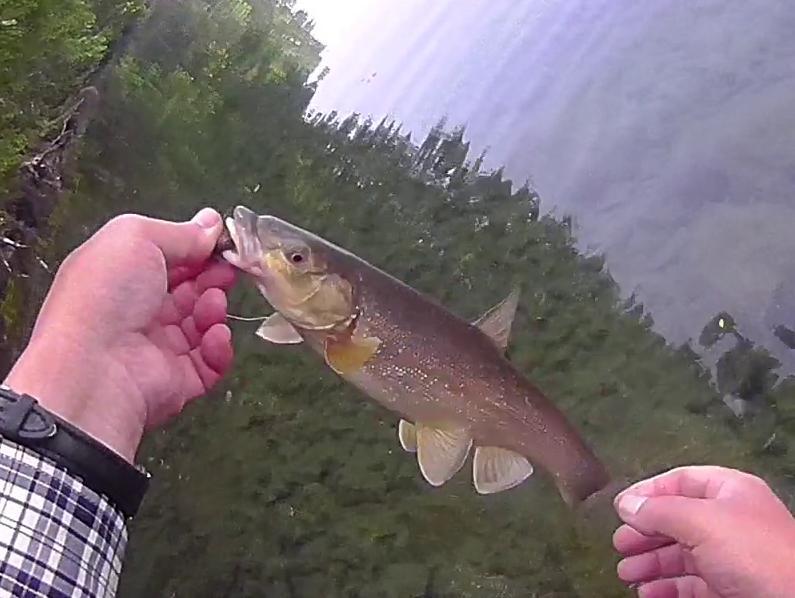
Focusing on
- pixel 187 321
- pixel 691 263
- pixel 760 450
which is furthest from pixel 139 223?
pixel 691 263

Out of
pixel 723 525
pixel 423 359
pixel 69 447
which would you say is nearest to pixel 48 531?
pixel 69 447

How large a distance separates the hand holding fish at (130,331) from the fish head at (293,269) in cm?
10

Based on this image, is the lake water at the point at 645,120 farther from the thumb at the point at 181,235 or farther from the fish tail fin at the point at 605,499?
the thumb at the point at 181,235

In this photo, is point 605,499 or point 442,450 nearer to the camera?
point 442,450

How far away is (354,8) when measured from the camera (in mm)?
8570

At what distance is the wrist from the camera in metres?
1.94

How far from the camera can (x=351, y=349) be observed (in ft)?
7.86

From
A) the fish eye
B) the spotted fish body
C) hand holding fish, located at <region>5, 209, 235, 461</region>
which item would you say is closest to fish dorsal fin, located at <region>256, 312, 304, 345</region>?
the spotted fish body

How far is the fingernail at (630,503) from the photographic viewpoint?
191 cm

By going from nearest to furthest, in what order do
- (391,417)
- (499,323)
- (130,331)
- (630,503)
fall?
(630,503) → (130,331) → (499,323) → (391,417)

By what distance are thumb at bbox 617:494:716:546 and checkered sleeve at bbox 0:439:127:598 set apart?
1048 mm

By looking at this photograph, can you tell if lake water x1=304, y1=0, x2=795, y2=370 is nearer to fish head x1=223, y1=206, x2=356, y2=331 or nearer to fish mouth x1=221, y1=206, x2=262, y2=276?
fish head x1=223, y1=206, x2=356, y2=331

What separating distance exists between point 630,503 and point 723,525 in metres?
0.25

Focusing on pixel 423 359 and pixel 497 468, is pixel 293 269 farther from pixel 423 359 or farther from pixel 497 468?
pixel 497 468
